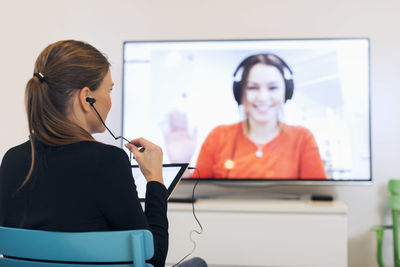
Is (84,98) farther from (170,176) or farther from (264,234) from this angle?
(264,234)

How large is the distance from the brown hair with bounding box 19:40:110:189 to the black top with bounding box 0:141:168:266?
0.17ft

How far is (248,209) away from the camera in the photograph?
272 cm

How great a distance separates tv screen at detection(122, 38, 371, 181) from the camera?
2.93 meters

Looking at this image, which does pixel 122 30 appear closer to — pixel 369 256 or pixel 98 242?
pixel 369 256

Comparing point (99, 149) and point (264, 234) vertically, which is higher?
point (99, 149)

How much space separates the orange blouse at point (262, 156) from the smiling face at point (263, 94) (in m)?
0.11

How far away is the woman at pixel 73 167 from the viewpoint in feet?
3.58

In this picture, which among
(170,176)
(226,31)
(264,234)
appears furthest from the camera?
(226,31)

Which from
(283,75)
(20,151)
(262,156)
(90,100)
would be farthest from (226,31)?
(20,151)

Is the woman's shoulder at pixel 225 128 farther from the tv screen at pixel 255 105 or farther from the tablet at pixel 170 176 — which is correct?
the tablet at pixel 170 176

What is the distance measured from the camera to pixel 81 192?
1.09 meters

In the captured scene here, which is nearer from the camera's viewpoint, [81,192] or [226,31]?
[81,192]

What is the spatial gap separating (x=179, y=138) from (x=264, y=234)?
82cm

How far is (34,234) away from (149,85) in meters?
2.12
